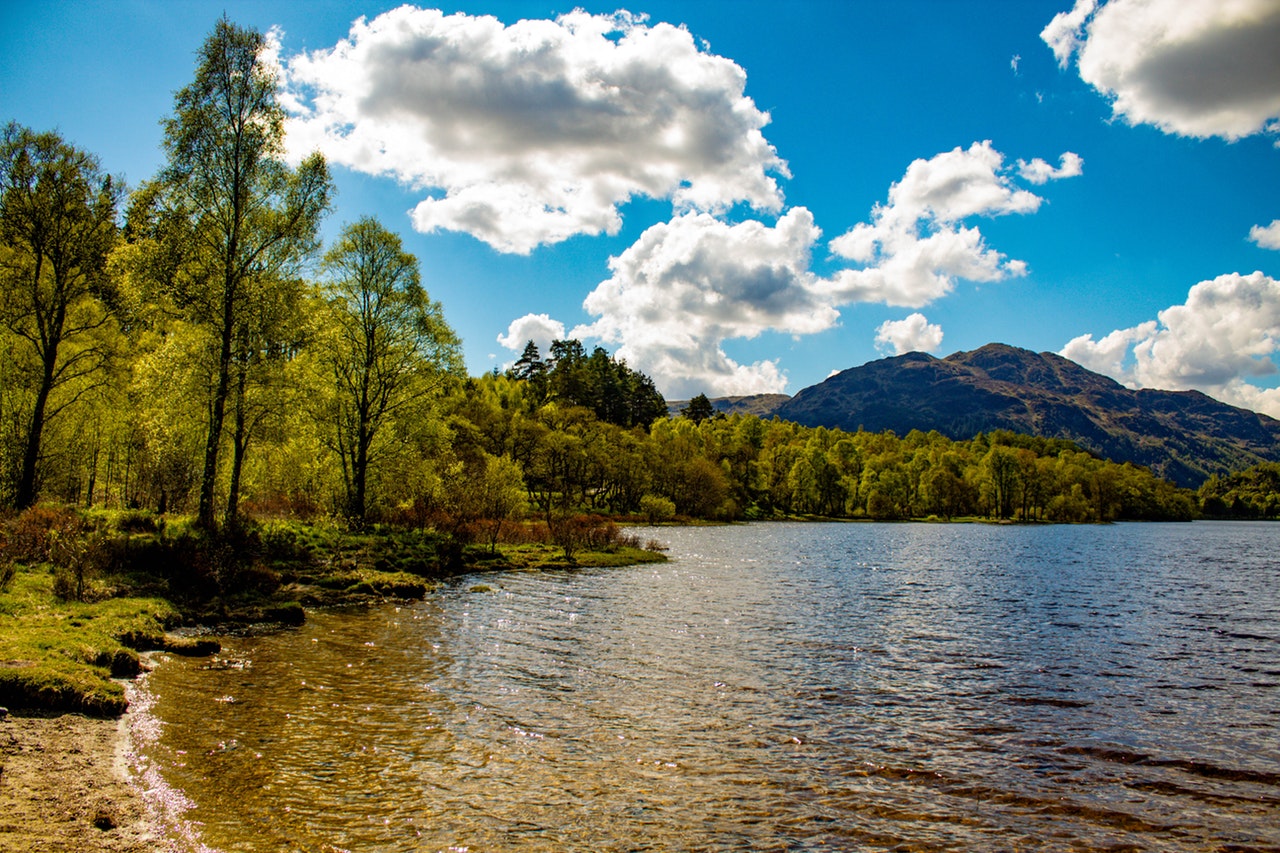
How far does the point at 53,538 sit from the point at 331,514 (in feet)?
67.8

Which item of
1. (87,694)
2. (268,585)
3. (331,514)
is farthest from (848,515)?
(87,694)

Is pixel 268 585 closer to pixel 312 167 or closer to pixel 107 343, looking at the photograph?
pixel 312 167

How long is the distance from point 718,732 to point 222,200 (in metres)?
30.3

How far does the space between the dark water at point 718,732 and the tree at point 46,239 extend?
1887 centimetres

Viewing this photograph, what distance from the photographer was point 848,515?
165125mm

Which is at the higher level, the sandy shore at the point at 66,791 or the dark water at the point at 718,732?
the sandy shore at the point at 66,791

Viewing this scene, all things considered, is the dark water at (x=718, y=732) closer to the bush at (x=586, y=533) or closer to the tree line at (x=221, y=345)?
the tree line at (x=221, y=345)

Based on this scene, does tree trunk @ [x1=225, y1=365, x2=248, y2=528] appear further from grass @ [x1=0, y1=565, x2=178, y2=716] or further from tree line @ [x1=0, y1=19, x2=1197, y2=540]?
grass @ [x1=0, y1=565, x2=178, y2=716]

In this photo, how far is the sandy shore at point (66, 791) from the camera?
312 inches

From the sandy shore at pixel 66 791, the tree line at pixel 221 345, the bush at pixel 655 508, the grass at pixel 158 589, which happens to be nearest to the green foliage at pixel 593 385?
the bush at pixel 655 508

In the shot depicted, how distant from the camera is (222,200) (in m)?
29.6

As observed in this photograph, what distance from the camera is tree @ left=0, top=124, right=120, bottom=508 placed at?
92.7ft

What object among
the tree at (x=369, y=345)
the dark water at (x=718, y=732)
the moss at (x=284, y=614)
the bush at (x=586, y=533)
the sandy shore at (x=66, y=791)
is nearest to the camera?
the sandy shore at (x=66, y=791)

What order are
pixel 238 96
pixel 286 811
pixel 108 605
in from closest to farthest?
pixel 286 811 < pixel 108 605 < pixel 238 96
